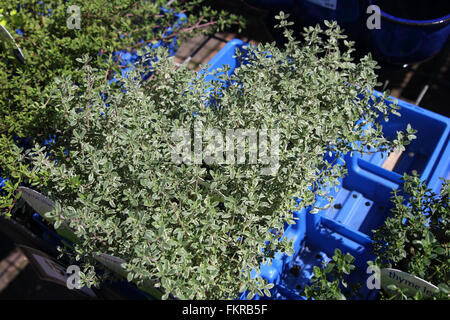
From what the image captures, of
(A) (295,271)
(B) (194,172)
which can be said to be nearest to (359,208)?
(A) (295,271)

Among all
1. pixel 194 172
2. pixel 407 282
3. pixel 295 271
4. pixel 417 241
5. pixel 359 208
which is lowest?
pixel 295 271

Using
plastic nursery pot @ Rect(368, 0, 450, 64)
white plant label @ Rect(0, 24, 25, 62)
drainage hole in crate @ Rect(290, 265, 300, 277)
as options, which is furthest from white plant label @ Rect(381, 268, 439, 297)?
white plant label @ Rect(0, 24, 25, 62)

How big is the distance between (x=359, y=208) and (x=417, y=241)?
86cm

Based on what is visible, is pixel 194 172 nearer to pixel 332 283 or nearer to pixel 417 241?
pixel 332 283

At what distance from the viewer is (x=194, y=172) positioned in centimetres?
160

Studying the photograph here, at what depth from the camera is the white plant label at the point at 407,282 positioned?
1.49m

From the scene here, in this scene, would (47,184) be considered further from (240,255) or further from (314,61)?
(314,61)

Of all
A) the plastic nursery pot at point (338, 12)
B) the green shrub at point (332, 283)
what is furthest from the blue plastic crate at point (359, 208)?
the plastic nursery pot at point (338, 12)

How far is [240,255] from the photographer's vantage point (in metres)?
1.56

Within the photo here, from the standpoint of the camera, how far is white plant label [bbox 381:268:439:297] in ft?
4.90

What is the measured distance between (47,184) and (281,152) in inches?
39.8

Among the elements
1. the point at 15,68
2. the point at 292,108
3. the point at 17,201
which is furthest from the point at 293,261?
the point at 15,68
